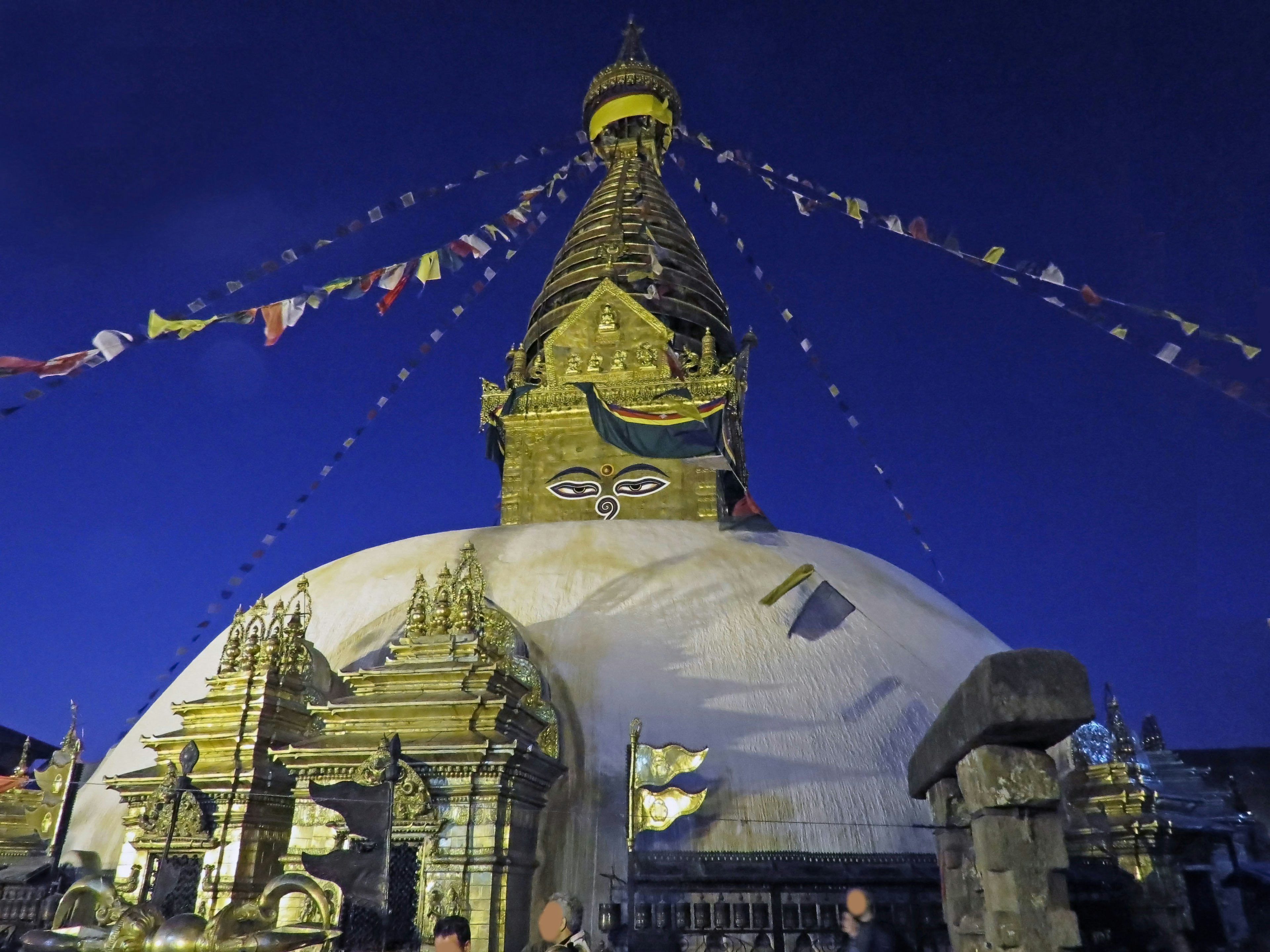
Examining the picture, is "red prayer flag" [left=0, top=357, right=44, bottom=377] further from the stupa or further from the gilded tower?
the gilded tower

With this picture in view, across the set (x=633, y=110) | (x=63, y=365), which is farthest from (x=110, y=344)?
(x=633, y=110)

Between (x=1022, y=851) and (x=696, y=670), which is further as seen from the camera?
(x=696, y=670)

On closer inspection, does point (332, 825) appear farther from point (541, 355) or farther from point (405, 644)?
point (541, 355)

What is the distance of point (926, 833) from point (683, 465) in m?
6.83

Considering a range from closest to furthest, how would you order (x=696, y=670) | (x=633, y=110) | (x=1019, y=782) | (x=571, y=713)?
1. (x=1019, y=782)
2. (x=571, y=713)
3. (x=696, y=670)
4. (x=633, y=110)

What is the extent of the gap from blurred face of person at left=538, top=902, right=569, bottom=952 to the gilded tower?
7952mm

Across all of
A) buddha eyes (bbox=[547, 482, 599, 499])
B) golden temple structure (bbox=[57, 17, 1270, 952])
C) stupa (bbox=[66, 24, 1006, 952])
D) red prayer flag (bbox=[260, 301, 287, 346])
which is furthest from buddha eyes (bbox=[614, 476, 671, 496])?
red prayer flag (bbox=[260, 301, 287, 346])

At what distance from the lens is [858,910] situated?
5.04m

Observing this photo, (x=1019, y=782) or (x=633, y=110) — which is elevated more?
(x=633, y=110)

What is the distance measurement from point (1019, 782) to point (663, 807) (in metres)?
3.50

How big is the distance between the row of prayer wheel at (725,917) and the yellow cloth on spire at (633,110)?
1784 centimetres

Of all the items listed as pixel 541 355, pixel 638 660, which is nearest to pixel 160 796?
pixel 638 660

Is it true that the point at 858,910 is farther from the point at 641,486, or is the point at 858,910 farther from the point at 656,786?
the point at 641,486

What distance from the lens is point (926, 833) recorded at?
Result: 6.98m
